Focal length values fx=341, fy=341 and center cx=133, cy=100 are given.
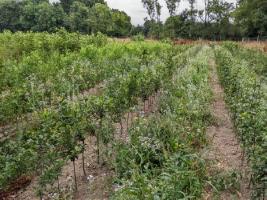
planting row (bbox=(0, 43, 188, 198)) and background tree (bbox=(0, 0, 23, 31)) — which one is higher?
background tree (bbox=(0, 0, 23, 31))

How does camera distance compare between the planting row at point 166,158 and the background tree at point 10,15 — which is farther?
the background tree at point 10,15

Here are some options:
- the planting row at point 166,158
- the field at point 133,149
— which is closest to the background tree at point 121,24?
the field at point 133,149

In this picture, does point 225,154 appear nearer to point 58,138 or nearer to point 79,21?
point 58,138

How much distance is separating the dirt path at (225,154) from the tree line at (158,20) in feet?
116

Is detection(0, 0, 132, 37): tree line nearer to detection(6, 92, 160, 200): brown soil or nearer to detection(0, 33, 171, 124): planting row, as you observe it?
detection(0, 33, 171, 124): planting row

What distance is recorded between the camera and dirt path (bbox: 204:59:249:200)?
4.98 m

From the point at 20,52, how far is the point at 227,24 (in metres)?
45.9

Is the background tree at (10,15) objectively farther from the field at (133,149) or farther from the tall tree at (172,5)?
the field at (133,149)

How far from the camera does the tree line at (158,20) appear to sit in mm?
47594

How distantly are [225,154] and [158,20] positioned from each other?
6265 cm

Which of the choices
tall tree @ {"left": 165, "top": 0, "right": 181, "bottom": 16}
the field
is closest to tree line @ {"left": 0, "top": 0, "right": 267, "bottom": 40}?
tall tree @ {"left": 165, "top": 0, "right": 181, "bottom": 16}

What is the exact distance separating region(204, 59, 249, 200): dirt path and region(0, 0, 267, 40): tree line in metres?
35.3

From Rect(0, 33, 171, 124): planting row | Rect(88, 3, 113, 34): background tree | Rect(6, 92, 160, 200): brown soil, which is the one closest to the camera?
Rect(6, 92, 160, 200): brown soil

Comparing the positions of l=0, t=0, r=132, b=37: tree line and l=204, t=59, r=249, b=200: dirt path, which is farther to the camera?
l=0, t=0, r=132, b=37: tree line
